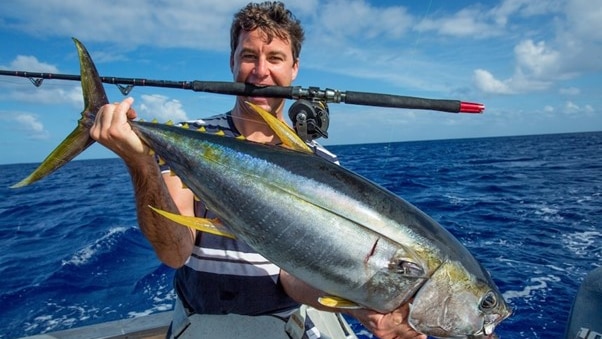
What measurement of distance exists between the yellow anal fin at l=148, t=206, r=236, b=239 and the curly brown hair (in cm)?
138

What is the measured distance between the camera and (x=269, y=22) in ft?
8.78

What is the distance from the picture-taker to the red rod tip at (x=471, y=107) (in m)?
2.75

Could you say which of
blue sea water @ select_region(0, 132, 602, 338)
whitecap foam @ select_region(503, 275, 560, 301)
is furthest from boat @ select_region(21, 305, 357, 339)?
whitecap foam @ select_region(503, 275, 560, 301)

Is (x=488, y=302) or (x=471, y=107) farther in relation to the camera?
(x=471, y=107)

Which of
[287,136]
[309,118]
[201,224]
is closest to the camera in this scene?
[201,224]

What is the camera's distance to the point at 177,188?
7.66 ft

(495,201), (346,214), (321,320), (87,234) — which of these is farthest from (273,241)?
(495,201)

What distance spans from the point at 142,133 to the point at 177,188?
47 centimetres

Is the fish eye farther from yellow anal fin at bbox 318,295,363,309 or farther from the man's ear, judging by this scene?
the man's ear

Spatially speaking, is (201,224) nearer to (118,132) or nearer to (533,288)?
(118,132)

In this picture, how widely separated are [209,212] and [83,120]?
832 millimetres

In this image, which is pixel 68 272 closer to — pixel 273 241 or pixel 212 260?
pixel 212 260

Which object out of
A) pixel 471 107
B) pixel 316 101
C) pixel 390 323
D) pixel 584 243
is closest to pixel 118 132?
pixel 316 101

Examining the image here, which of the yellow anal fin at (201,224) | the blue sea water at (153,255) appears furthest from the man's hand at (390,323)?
the blue sea water at (153,255)
